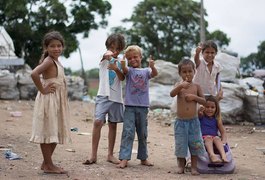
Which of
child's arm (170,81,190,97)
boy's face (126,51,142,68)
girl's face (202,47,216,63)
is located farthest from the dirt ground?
girl's face (202,47,216,63)

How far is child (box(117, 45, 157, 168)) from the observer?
4.27 m

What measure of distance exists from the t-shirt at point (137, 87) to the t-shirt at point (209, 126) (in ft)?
2.24

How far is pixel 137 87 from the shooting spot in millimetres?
4285

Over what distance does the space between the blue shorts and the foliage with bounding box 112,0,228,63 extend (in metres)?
22.9

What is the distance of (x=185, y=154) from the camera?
4059mm

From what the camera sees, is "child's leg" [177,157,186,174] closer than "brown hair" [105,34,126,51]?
Yes

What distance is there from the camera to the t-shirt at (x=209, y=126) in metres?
4.41

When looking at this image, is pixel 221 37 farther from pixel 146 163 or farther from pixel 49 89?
pixel 49 89

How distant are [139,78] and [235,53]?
7.82 m

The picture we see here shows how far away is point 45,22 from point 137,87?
19.0 metres

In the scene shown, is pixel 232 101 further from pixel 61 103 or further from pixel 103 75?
pixel 61 103

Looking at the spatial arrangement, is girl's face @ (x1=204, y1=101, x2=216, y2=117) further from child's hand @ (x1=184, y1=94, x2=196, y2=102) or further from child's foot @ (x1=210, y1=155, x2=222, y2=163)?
child's foot @ (x1=210, y1=155, x2=222, y2=163)

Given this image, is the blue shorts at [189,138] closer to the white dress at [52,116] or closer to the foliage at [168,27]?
the white dress at [52,116]

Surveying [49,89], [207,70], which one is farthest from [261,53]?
[49,89]
